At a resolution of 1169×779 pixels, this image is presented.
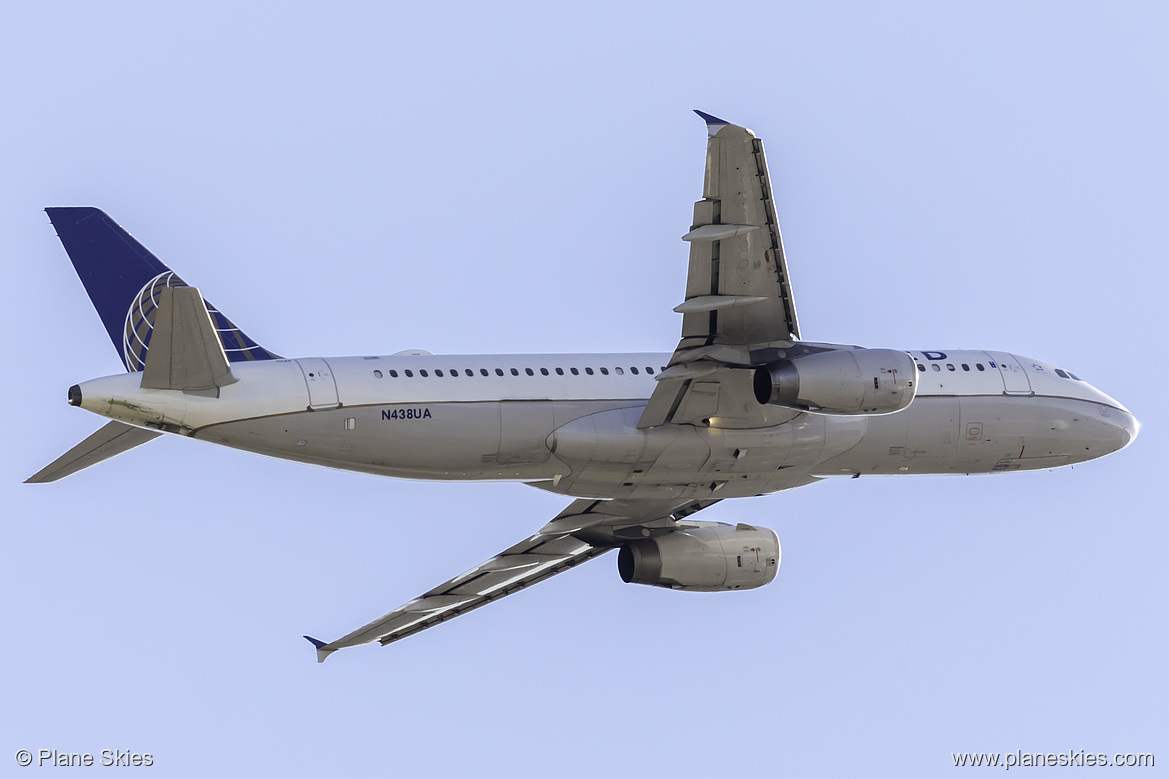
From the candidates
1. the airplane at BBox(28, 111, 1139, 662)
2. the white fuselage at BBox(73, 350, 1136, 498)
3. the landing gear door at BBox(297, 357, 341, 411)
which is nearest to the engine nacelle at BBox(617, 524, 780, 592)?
the airplane at BBox(28, 111, 1139, 662)

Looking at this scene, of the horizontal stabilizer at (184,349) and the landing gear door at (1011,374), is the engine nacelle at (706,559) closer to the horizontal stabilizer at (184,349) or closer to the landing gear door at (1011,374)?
the landing gear door at (1011,374)

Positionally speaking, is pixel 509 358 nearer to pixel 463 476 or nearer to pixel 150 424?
pixel 463 476

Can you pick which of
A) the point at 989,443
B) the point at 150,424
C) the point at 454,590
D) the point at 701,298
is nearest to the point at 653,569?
the point at 454,590

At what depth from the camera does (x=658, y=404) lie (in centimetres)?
3488

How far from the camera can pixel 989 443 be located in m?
38.5

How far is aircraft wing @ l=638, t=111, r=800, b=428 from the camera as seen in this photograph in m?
30.0

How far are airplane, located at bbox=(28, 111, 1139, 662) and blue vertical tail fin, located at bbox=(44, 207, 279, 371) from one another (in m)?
0.04

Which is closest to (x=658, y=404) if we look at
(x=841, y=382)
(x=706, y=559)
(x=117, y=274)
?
(x=841, y=382)

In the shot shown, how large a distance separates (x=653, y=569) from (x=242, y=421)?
11.9 meters

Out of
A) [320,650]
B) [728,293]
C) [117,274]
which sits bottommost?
[320,650]

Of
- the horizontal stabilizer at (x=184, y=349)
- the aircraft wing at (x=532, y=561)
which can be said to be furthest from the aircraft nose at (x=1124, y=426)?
the horizontal stabilizer at (x=184, y=349)

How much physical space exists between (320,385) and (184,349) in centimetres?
296

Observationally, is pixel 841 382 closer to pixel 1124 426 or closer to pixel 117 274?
pixel 1124 426

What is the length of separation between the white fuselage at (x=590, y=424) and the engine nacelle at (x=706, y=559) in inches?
116
